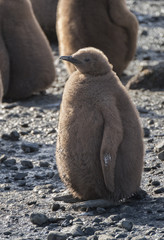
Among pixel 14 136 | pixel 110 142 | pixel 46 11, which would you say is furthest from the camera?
pixel 46 11

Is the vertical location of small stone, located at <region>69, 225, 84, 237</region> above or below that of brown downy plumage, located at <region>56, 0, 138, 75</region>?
below

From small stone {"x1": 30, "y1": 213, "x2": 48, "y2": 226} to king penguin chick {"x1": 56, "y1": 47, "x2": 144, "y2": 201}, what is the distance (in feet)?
1.19

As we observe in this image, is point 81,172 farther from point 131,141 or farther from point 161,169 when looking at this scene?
point 161,169

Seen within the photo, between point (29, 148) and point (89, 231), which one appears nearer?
point (89, 231)

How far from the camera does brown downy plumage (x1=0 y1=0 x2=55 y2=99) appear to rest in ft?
26.6

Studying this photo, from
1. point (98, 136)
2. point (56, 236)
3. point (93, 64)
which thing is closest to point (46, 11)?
point (93, 64)

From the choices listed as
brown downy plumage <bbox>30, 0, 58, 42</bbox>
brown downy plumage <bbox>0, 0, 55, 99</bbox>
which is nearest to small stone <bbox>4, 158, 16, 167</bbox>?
brown downy plumage <bbox>0, 0, 55, 99</bbox>

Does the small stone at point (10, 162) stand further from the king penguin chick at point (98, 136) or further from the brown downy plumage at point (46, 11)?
the brown downy plumage at point (46, 11)

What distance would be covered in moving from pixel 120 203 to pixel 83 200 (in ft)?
0.86

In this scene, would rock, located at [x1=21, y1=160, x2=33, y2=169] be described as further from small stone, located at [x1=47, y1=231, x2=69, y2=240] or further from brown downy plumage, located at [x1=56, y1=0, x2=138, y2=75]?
brown downy plumage, located at [x1=56, y1=0, x2=138, y2=75]

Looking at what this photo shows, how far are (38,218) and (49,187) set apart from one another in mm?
765

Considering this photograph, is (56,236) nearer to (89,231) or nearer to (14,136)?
(89,231)

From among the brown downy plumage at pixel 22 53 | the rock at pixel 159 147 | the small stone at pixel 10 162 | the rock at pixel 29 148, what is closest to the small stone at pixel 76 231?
the small stone at pixel 10 162

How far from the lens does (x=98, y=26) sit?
8.16 m
